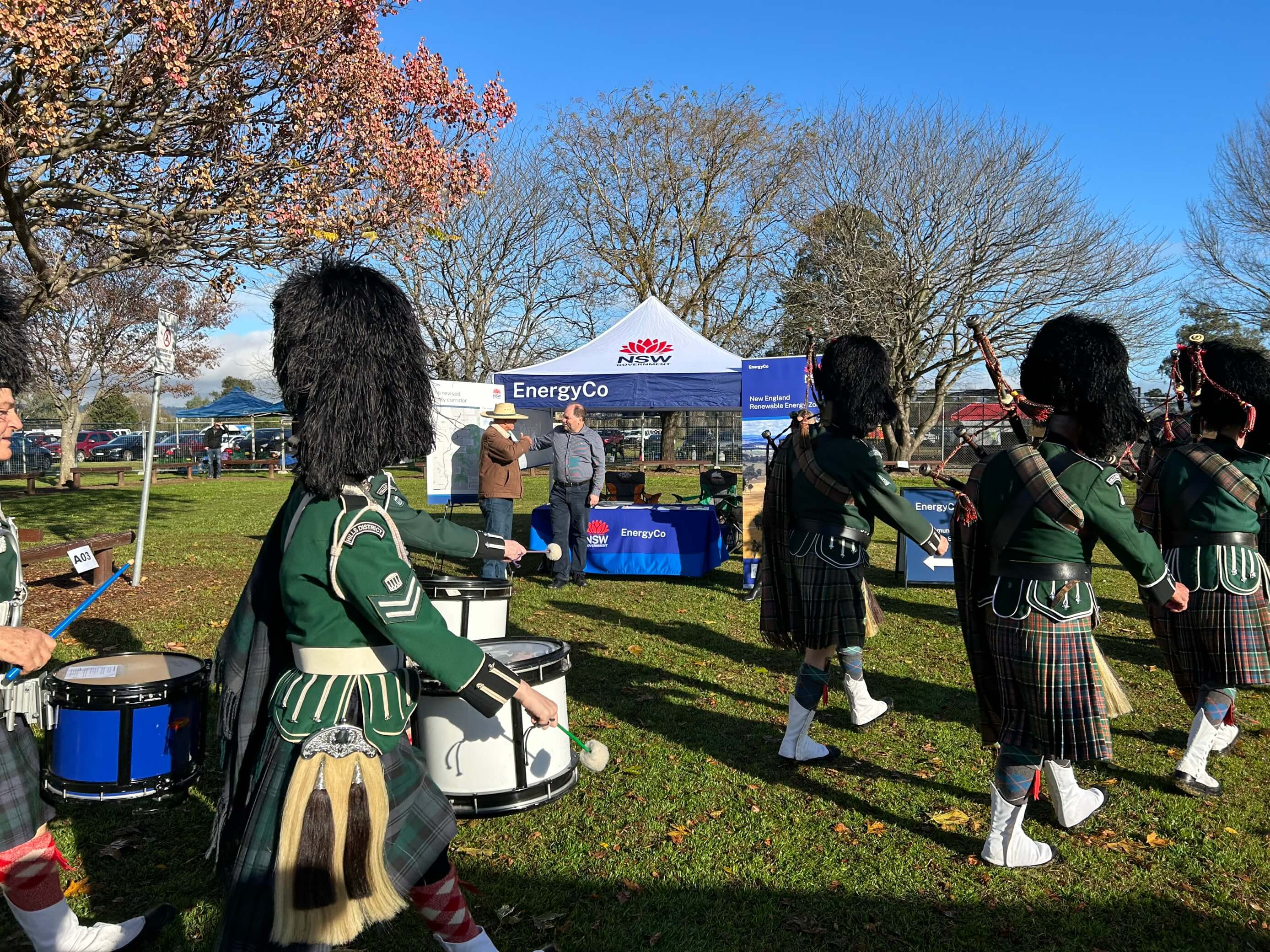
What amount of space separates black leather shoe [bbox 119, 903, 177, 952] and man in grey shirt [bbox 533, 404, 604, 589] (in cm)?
612

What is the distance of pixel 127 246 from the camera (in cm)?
772

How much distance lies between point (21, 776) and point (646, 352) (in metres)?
8.77

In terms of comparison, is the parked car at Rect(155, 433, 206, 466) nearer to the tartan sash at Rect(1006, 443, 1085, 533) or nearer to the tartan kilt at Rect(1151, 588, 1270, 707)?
the tartan kilt at Rect(1151, 588, 1270, 707)

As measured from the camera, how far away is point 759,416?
28.6ft

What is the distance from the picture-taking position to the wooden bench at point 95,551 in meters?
6.32

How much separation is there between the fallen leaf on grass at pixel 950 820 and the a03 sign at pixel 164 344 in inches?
295

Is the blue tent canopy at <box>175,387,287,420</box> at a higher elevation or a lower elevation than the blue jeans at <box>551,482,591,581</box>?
higher

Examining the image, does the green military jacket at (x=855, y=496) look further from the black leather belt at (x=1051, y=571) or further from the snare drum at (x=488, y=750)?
the snare drum at (x=488, y=750)

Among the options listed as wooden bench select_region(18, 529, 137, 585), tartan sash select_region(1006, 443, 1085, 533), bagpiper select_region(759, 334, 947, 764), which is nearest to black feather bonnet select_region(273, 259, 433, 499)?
tartan sash select_region(1006, 443, 1085, 533)

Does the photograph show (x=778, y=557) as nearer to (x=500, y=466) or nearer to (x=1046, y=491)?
(x=1046, y=491)

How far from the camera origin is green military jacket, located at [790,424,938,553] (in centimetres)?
373

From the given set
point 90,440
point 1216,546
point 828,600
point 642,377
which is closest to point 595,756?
point 828,600

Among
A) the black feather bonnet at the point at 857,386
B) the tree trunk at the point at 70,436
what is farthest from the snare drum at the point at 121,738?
the tree trunk at the point at 70,436

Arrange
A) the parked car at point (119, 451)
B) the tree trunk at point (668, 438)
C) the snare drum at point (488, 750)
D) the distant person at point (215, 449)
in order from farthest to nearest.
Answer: the parked car at point (119, 451) < the tree trunk at point (668, 438) < the distant person at point (215, 449) < the snare drum at point (488, 750)
